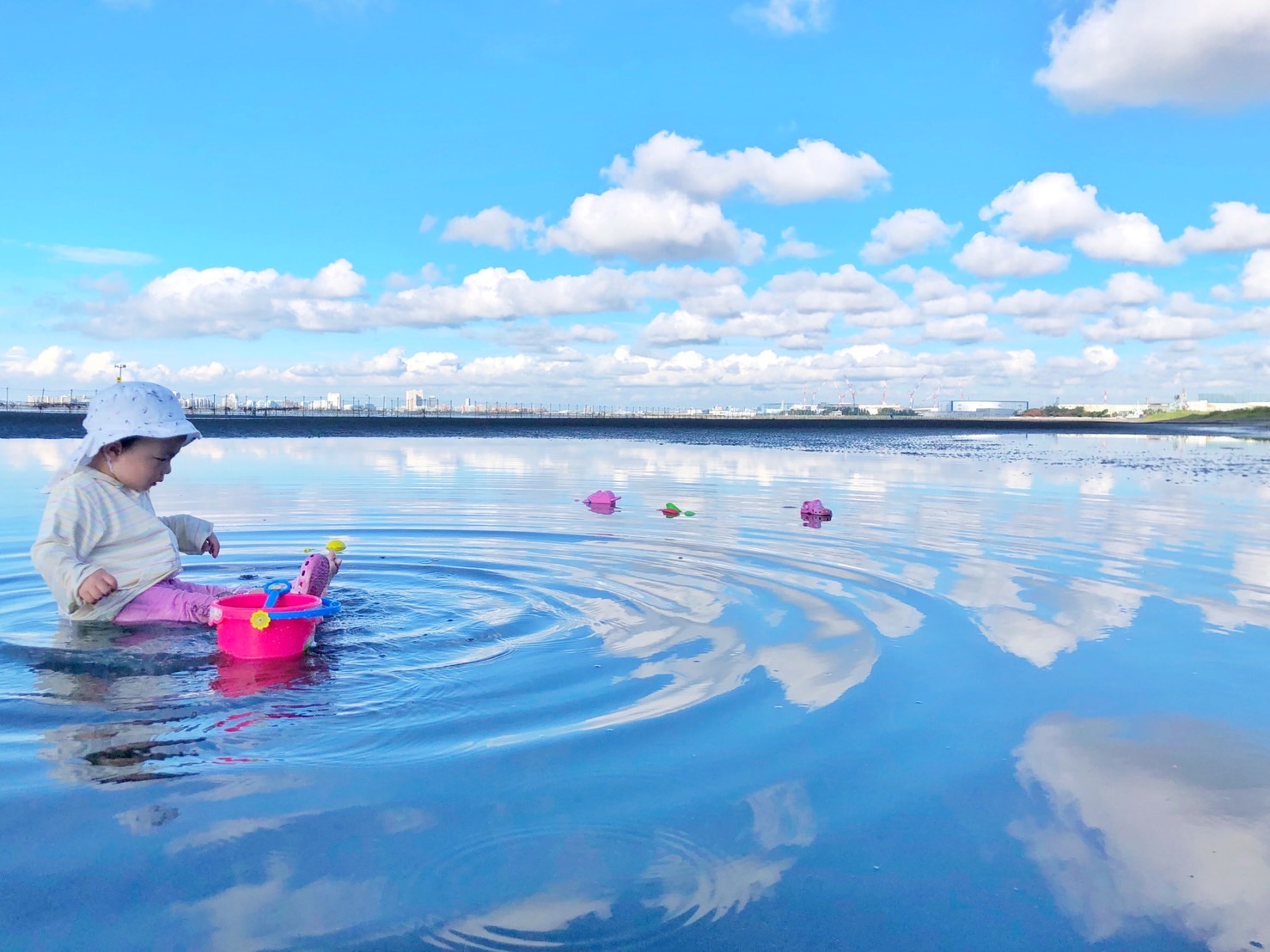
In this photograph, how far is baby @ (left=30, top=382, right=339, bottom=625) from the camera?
19.1 feet

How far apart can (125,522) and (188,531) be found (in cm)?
66

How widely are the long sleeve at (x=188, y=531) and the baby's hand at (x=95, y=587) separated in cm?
129

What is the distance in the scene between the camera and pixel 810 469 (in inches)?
912

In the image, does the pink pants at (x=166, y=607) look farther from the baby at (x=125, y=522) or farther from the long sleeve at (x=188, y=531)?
the long sleeve at (x=188, y=531)

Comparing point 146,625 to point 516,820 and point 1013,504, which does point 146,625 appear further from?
point 1013,504

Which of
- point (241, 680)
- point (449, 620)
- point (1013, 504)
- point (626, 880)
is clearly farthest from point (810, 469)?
point (626, 880)

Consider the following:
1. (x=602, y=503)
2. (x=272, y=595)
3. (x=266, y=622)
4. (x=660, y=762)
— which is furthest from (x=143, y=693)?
(x=602, y=503)

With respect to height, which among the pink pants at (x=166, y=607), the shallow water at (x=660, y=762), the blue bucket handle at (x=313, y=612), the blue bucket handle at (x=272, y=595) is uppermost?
the blue bucket handle at (x=272, y=595)

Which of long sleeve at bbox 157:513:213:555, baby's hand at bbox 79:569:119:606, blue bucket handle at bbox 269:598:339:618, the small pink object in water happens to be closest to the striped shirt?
baby's hand at bbox 79:569:119:606

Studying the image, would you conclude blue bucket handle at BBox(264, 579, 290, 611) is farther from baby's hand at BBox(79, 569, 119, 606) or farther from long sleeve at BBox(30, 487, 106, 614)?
long sleeve at BBox(30, 487, 106, 614)

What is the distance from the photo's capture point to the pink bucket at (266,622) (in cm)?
525

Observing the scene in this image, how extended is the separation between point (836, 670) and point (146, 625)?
163 inches

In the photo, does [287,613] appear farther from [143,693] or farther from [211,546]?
[211,546]

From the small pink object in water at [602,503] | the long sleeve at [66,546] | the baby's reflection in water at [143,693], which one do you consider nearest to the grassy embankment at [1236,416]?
the small pink object in water at [602,503]
